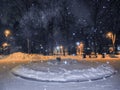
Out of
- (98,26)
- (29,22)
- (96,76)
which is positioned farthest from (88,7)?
(96,76)

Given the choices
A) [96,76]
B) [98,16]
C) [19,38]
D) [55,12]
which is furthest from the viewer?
[19,38]

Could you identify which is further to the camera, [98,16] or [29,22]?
[98,16]

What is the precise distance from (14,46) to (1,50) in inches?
161

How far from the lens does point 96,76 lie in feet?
49.7

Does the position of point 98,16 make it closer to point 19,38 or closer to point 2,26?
point 19,38

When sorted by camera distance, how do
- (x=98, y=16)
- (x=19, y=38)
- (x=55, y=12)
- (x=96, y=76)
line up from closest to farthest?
1. (x=96, y=76)
2. (x=55, y=12)
3. (x=98, y=16)
4. (x=19, y=38)

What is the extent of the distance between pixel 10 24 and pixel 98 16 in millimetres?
14254

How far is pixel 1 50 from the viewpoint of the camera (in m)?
44.8

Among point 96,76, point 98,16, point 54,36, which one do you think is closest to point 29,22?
point 54,36

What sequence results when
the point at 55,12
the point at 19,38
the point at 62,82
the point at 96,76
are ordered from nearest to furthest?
the point at 62,82 → the point at 96,76 → the point at 55,12 → the point at 19,38

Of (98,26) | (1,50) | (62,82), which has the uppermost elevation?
(98,26)

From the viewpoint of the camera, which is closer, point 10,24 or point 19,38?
point 10,24

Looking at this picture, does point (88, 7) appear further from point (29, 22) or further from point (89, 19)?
point (29, 22)

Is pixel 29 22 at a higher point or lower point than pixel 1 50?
higher
